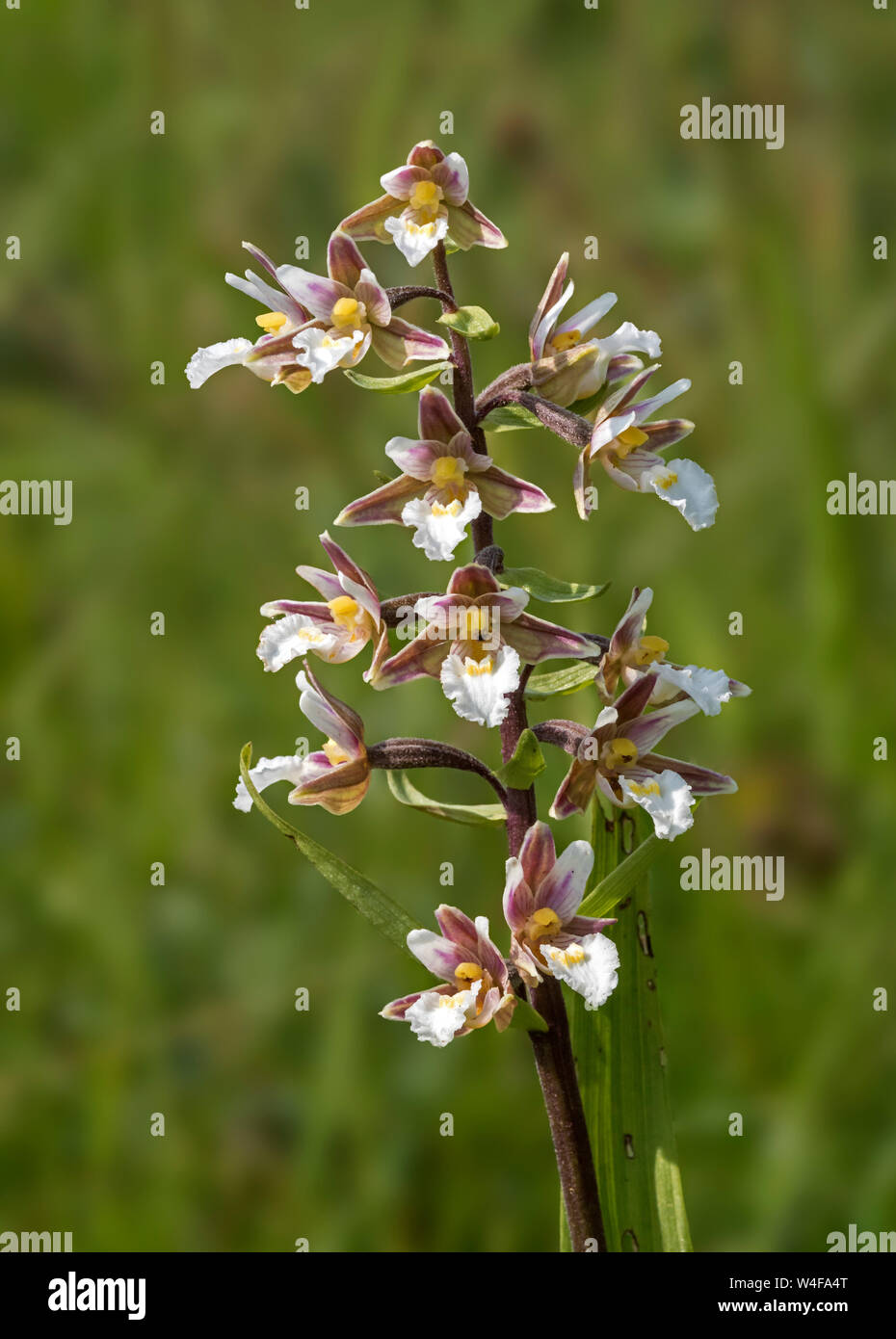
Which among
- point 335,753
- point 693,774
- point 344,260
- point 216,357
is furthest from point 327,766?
point 344,260

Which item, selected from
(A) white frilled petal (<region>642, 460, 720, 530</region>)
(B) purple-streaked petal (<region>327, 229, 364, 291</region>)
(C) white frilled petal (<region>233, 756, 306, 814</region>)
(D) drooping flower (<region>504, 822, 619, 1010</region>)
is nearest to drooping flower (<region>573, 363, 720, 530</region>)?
(A) white frilled petal (<region>642, 460, 720, 530</region>)

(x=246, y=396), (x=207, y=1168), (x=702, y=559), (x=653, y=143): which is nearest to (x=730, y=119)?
(x=653, y=143)

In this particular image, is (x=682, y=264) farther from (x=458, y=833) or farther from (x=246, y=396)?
(x=458, y=833)

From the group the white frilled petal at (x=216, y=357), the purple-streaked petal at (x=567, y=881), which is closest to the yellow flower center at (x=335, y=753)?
the purple-streaked petal at (x=567, y=881)

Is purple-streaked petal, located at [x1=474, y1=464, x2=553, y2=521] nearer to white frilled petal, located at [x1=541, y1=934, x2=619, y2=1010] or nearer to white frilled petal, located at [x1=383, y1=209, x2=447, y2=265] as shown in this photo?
white frilled petal, located at [x1=383, y1=209, x2=447, y2=265]

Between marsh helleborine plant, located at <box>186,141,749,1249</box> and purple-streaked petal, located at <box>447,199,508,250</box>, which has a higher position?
purple-streaked petal, located at <box>447,199,508,250</box>
